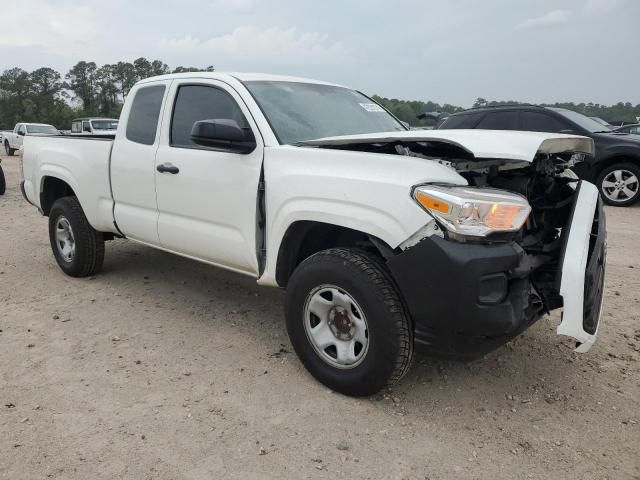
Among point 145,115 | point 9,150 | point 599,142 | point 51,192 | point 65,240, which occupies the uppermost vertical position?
point 145,115

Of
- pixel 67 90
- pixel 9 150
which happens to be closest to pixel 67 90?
pixel 67 90

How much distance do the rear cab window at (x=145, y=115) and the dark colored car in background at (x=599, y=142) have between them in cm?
633

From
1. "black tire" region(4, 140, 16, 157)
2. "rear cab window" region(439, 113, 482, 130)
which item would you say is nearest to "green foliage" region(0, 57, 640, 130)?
"black tire" region(4, 140, 16, 157)

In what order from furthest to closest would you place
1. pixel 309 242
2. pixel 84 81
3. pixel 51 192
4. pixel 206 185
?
pixel 84 81, pixel 51 192, pixel 206 185, pixel 309 242

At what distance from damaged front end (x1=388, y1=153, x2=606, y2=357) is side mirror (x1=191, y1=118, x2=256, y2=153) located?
4.10 ft

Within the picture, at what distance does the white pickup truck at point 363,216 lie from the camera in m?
2.45

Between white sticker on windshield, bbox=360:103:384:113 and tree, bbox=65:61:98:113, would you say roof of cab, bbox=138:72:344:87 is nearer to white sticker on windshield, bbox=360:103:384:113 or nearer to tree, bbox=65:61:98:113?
white sticker on windshield, bbox=360:103:384:113

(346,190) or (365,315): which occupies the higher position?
(346,190)

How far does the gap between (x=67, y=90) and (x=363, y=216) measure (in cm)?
8360

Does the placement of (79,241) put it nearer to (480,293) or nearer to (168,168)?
(168,168)

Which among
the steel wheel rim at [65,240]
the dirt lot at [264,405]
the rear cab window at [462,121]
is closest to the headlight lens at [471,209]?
the dirt lot at [264,405]

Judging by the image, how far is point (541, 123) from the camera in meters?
8.75

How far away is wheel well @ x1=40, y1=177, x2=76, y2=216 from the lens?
5332 mm

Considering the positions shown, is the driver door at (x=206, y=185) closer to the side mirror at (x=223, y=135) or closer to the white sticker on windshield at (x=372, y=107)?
the side mirror at (x=223, y=135)
